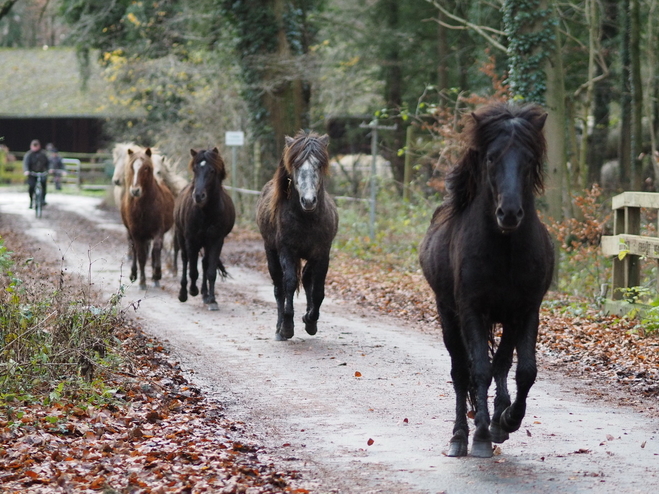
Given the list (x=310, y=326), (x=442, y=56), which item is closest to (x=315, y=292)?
(x=310, y=326)

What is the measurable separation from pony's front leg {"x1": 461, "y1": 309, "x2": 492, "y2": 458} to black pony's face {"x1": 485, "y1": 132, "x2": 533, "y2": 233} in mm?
706

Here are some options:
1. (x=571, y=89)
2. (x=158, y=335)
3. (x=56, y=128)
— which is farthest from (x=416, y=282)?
(x=56, y=128)

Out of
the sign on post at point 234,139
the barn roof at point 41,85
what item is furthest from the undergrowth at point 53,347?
the barn roof at point 41,85

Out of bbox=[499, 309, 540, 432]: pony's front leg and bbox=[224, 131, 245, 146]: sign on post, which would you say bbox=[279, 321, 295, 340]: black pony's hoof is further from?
bbox=[224, 131, 245, 146]: sign on post

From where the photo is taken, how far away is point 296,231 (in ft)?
34.6

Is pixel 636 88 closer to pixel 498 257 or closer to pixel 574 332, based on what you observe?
pixel 574 332

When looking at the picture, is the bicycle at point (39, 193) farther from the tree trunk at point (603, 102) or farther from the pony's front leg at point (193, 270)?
the tree trunk at point (603, 102)

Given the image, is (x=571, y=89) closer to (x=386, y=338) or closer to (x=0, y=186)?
(x=386, y=338)

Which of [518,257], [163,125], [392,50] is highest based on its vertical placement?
[392,50]

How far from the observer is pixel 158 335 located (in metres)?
10.9

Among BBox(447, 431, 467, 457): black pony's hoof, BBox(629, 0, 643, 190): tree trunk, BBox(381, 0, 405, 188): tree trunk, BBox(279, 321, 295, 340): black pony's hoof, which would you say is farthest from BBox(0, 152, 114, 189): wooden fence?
BBox(447, 431, 467, 457): black pony's hoof

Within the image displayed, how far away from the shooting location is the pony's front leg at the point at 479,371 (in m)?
5.55

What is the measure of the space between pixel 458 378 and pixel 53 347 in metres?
3.65

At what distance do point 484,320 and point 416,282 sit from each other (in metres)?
10.1
